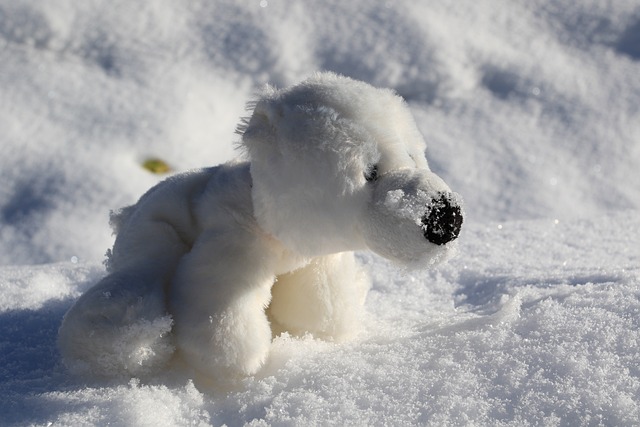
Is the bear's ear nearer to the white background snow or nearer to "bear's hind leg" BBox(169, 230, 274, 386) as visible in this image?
"bear's hind leg" BBox(169, 230, 274, 386)

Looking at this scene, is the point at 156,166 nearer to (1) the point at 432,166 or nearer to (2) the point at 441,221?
(1) the point at 432,166

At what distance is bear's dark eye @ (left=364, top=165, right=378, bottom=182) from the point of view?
2.78 feet

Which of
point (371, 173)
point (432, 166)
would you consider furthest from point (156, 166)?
point (371, 173)

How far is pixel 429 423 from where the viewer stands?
803 mm

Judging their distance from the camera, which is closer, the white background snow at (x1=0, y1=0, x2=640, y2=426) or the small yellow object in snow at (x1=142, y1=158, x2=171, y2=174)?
the white background snow at (x1=0, y1=0, x2=640, y2=426)

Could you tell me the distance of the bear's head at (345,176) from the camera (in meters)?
0.81

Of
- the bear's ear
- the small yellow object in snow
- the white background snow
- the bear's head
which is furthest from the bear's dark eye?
the small yellow object in snow

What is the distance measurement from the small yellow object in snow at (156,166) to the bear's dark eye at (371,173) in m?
1.22

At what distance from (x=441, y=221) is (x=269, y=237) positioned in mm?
233

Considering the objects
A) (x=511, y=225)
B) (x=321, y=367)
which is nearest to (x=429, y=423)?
(x=321, y=367)

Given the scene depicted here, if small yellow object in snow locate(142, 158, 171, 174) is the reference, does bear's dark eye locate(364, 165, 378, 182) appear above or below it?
below

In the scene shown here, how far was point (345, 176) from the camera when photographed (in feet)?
2.75

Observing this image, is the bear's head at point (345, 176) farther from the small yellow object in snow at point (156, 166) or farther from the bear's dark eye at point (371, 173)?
the small yellow object in snow at point (156, 166)

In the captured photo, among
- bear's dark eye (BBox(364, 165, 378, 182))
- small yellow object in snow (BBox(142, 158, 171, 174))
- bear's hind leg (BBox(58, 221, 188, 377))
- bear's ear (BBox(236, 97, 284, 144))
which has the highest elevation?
small yellow object in snow (BBox(142, 158, 171, 174))
